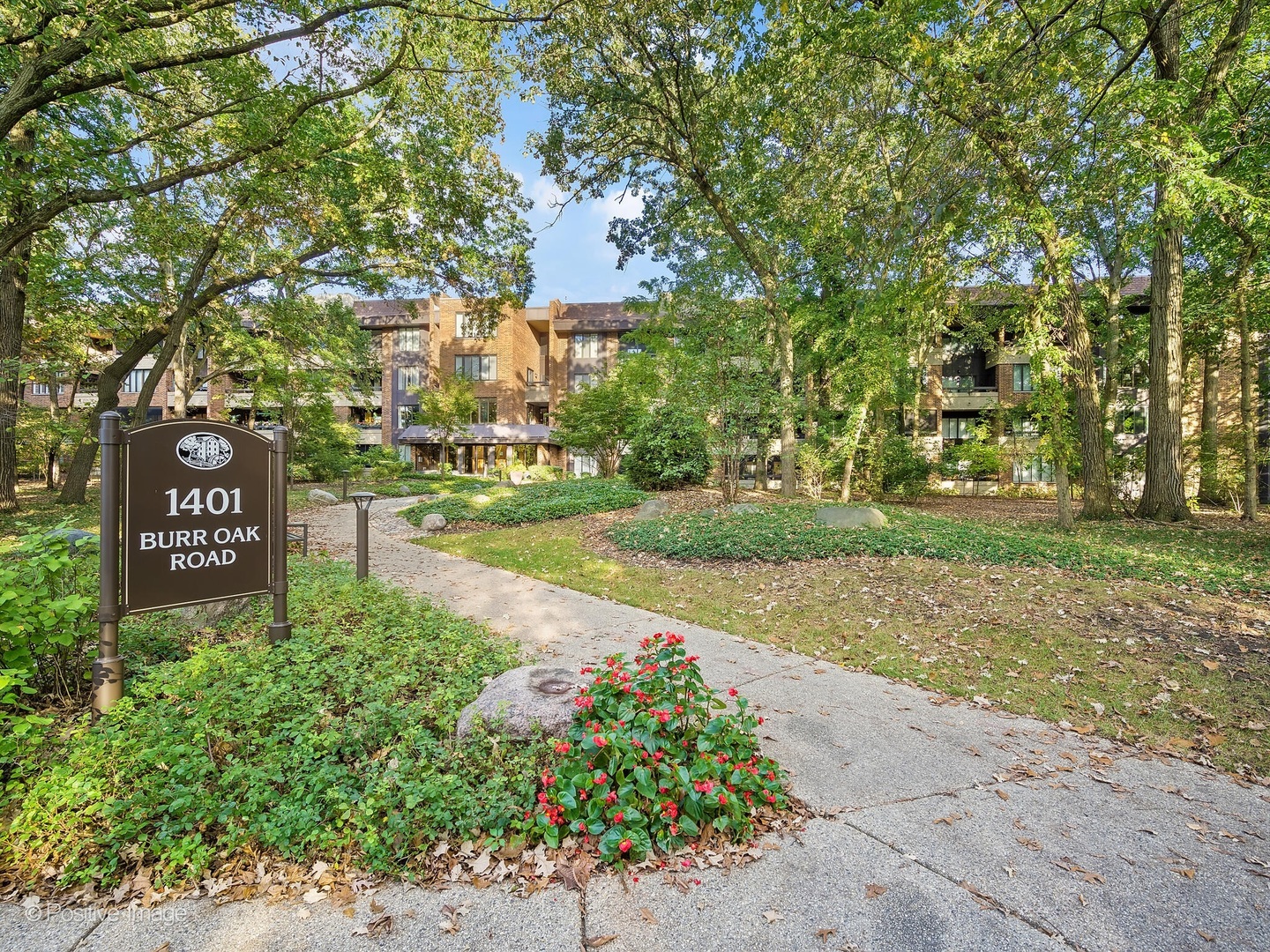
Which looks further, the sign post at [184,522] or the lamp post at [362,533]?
the lamp post at [362,533]

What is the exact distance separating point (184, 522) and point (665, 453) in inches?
511

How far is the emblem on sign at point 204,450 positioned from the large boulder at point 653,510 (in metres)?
8.75

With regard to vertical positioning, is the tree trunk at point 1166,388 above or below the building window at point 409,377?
below

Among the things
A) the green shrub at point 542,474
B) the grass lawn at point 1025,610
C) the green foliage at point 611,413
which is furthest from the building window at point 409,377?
the grass lawn at point 1025,610

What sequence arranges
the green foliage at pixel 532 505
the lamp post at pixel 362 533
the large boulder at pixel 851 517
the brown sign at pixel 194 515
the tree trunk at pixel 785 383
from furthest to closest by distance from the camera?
the tree trunk at pixel 785 383 → the green foliage at pixel 532 505 → the large boulder at pixel 851 517 → the lamp post at pixel 362 533 → the brown sign at pixel 194 515

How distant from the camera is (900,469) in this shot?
17.2 metres

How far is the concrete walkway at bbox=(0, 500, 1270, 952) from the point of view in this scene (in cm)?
201

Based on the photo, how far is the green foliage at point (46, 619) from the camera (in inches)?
109

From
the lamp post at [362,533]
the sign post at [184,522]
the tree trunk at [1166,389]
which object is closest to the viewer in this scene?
the sign post at [184,522]

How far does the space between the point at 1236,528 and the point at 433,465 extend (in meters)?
35.8

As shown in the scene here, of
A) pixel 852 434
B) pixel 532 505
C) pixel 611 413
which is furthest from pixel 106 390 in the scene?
pixel 852 434

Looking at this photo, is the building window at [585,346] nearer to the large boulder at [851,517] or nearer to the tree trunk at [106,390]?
the tree trunk at [106,390]

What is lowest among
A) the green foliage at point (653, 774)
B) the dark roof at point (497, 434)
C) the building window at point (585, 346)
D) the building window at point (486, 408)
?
the green foliage at point (653, 774)

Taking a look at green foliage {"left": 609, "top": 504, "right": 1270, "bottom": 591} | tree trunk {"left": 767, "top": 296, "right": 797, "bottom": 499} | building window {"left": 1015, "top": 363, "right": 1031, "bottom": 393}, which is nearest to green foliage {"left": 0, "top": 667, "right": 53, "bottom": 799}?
green foliage {"left": 609, "top": 504, "right": 1270, "bottom": 591}
